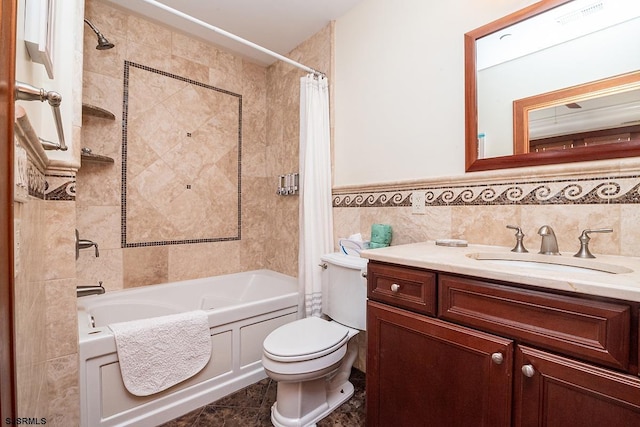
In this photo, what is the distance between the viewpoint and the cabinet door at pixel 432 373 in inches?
33.1

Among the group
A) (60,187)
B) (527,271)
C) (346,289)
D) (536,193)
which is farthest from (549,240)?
(60,187)

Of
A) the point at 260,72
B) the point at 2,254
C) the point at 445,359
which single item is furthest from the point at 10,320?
the point at 260,72

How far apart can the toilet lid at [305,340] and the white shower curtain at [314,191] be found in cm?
35

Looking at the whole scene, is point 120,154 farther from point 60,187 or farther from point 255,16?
point 255,16

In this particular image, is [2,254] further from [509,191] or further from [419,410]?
[509,191]

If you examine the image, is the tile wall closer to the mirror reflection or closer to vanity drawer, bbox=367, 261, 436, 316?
the mirror reflection

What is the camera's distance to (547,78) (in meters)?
1.23

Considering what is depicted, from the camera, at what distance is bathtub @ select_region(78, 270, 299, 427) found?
1362 mm

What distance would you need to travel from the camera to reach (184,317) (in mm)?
1598

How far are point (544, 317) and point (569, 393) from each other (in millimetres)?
182

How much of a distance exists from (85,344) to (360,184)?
1.68 meters

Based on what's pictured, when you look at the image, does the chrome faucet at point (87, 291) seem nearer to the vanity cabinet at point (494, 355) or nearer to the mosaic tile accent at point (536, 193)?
the vanity cabinet at point (494, 355)

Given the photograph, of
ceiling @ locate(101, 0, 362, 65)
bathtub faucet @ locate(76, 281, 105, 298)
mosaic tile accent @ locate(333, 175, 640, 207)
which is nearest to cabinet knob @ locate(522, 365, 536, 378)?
mosaic tile accent @ locate(333, 175, 640, 207)

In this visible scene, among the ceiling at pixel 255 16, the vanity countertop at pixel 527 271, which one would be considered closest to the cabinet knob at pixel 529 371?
the vanity countertop at pixel 527 271
